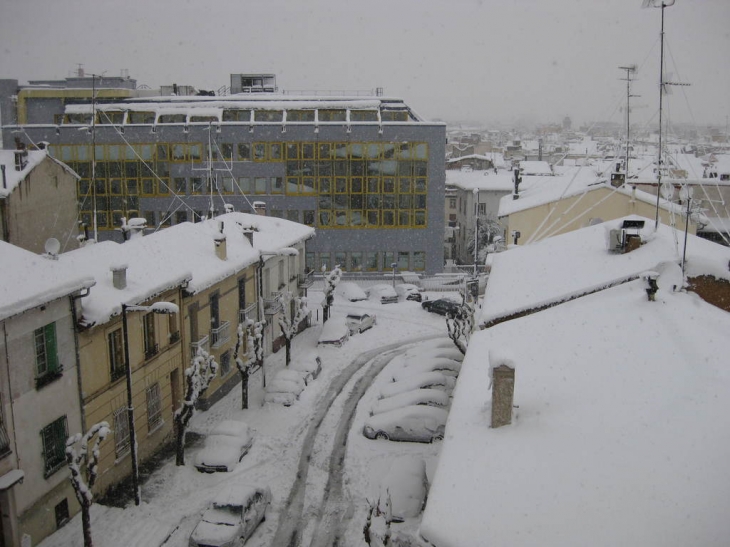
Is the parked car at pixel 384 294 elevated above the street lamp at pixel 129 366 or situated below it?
below

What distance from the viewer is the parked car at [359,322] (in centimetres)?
4062

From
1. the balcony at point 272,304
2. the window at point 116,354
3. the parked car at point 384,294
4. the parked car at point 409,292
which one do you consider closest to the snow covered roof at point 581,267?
the window at point 116,354

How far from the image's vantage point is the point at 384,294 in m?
48.0

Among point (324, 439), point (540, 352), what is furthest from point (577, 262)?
point (324, 439)

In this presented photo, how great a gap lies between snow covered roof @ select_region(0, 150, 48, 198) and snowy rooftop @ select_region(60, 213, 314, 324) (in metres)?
10.3

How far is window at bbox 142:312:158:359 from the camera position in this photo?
23266mm

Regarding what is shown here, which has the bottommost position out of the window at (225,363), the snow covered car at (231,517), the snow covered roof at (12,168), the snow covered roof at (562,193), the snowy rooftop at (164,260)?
the snow covered car at (231,517)

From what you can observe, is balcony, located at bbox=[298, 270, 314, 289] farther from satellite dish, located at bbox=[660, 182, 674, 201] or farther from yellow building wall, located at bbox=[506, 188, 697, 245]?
satellite dish, located at bbox=[660, 182, 674, 201]

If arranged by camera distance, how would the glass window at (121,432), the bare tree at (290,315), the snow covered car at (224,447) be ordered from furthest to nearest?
1. the bare tree at (290,315)
2. the snow covered car at (224,447)
3. the glass window at (121,432)

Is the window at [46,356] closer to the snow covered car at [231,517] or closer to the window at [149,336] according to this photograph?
the window at [149,336]

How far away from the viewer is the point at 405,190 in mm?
55500

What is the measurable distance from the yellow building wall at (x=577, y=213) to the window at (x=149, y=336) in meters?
22.2

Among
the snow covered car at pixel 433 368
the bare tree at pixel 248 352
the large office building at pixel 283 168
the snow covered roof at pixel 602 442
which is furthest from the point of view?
the large office building at pixel 283 168

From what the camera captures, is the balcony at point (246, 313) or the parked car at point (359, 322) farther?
the parked car at point (359, 322)
